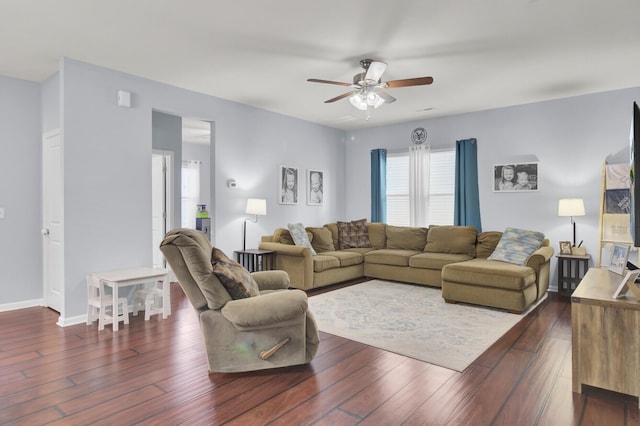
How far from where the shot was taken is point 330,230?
21.8 feet

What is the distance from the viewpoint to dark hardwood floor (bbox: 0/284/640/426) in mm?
2156

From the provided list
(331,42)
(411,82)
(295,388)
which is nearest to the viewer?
(295,388)

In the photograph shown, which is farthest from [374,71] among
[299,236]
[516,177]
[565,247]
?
[565,247]

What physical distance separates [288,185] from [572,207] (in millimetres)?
4134

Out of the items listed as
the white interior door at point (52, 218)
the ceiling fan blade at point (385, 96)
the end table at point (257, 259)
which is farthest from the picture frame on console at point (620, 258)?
the white interior door at point (52, 218)

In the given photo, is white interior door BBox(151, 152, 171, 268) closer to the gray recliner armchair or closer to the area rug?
the area rug

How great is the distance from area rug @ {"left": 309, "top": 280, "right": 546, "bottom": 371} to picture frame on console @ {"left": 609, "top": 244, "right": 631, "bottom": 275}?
44.2 inches

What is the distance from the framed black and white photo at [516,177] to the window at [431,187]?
73 centimetres

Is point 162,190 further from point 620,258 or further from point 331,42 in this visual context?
point 620,258

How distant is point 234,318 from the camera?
2.56m

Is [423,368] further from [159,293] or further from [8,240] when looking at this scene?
[8,240]

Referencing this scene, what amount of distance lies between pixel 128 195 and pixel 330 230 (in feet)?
10.9

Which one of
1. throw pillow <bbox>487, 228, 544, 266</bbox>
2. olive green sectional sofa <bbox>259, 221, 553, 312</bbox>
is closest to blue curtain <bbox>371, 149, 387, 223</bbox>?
olive green sectional sofa <bbox>259, 221, 553, 312</bbox>

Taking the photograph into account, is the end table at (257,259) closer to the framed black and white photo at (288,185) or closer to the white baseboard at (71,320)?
the framed black and white photo at (288,185)
